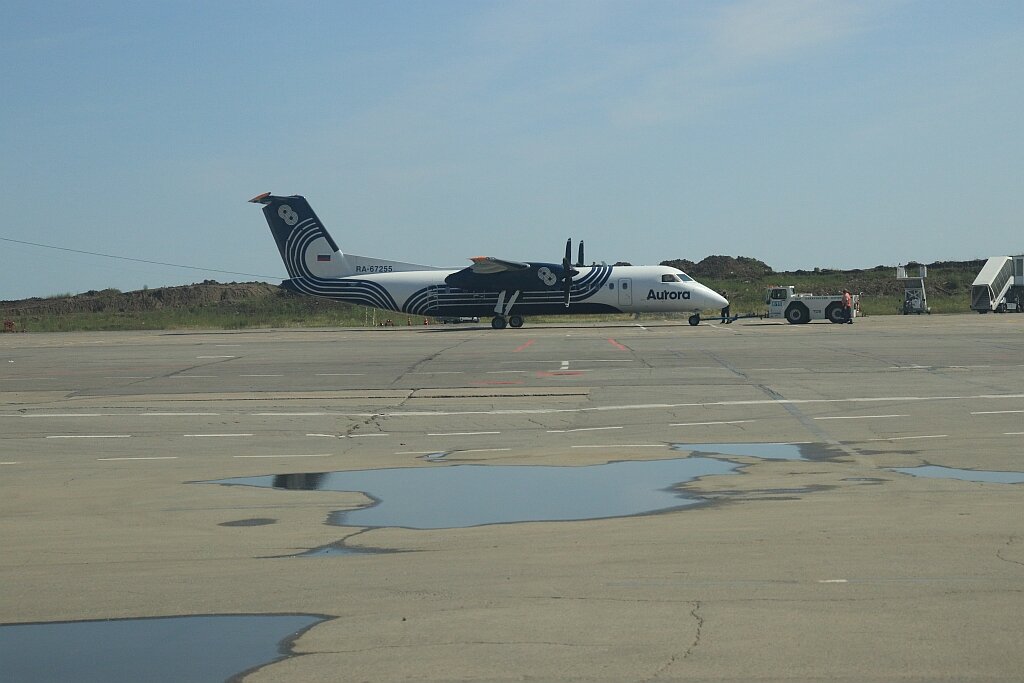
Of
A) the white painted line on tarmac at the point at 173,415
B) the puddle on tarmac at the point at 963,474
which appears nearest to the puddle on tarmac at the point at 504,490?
the puddle on tarmac at the point at 963,474

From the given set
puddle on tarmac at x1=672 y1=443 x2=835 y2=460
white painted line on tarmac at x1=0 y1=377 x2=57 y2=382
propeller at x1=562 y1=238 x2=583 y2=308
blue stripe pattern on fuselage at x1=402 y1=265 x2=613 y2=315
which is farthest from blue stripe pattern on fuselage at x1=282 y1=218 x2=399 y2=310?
puddle on tarmac at x1=672 y1=443 x2=835 y2=460

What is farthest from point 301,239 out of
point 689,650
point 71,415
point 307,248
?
point 689,650

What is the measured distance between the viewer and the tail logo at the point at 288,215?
54.0 m

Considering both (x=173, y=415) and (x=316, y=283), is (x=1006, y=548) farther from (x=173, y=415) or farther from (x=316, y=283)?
(x=316, y=283)

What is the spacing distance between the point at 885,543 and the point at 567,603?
2.70 m

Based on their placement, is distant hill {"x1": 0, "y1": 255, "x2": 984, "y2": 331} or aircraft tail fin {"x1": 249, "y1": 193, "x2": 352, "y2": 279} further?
distant hill {"x1": 0, "y1": 255, "x2": 984, "y2": 331}

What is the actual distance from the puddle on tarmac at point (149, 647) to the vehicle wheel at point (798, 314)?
163 feet

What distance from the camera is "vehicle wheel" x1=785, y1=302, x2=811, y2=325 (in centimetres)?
5328

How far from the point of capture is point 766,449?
44.3 feet

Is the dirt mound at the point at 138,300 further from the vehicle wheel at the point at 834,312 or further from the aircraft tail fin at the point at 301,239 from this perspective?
the vehicle wheel at the point at 834,312

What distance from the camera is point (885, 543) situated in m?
7.71

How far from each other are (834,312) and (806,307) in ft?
4.56

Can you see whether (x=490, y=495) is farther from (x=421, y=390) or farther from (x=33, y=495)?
(x=421, y=390)

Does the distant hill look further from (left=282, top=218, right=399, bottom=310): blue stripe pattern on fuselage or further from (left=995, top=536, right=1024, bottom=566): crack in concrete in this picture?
(left=995, top=536, right=1024, bottom=566): crack in concrete
